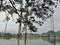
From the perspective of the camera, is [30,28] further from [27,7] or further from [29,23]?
[27,7]

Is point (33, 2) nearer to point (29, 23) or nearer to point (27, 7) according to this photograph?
point (27, 7)

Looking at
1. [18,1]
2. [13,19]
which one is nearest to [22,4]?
[18,1]

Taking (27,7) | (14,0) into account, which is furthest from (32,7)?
(14,0)

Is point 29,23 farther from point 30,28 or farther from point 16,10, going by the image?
point 16,10

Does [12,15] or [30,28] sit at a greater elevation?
[12,15]

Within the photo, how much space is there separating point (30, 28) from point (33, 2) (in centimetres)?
140

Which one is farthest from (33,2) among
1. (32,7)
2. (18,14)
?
(18,14)

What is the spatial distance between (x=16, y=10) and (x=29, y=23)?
3.08 ft

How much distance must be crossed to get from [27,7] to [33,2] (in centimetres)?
41

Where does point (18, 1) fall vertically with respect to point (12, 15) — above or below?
above

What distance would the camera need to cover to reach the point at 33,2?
10117mm

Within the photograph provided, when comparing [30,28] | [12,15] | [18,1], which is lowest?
[30,28]

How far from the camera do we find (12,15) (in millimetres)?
10469

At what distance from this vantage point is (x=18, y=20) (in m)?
10.7
